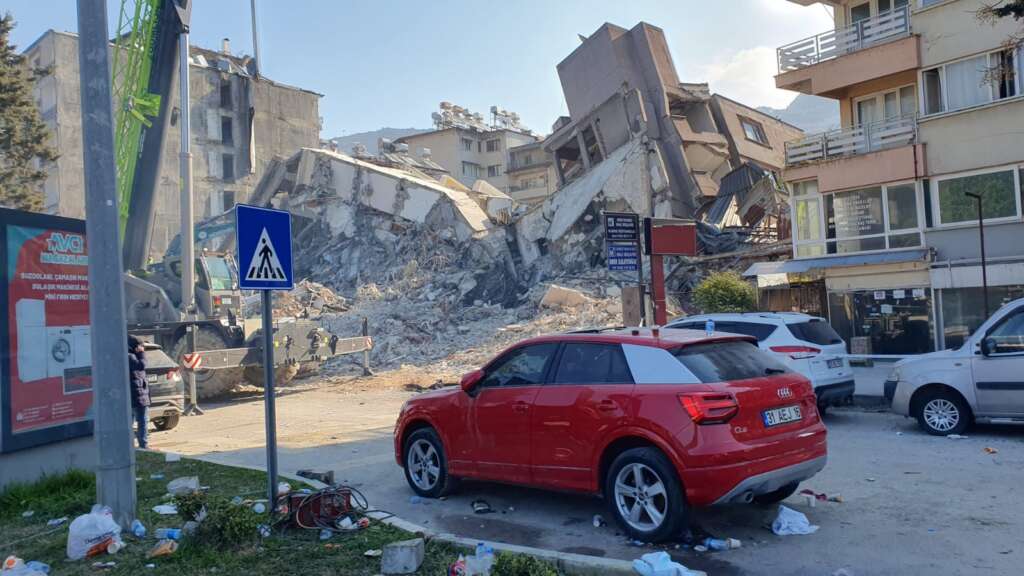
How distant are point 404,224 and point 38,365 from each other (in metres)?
33.2

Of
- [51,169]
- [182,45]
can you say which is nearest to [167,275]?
[182,45]

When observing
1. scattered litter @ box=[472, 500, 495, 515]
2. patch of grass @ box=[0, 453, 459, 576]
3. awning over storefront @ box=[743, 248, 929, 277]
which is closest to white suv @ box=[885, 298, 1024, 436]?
scattered litter @ box=[472, 500, 495, 515]

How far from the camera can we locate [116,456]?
675cm

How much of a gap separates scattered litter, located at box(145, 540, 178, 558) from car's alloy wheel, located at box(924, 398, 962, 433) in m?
9.27

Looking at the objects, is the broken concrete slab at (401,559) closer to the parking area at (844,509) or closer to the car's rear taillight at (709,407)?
the parking area at (844,509)

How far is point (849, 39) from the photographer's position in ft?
72.7

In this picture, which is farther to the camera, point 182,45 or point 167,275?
point 167,275

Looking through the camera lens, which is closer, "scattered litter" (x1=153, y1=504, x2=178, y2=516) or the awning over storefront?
"scattered litter" (x1=153, y1=504, x2=178, y2=516)

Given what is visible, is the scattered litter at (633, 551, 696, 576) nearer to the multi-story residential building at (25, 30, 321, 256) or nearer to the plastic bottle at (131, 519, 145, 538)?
the plastic bottle at (131, 519, 145, 538)

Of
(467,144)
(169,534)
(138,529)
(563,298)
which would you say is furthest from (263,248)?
(467,144)

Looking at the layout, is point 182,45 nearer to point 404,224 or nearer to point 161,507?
point 161,507

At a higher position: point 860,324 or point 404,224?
point 404,224

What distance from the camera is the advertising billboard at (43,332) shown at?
25.4 feet

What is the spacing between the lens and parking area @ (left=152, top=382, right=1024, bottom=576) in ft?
18.7
